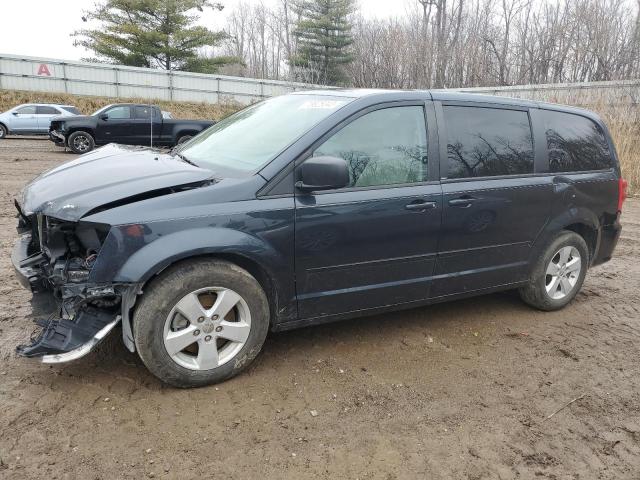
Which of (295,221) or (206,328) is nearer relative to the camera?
(206,328)

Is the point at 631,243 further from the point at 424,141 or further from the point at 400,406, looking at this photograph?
the point at 400,406

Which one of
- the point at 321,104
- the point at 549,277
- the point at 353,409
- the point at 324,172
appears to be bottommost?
the point at 353,409

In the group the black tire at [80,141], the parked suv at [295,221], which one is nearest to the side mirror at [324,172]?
the parked suv at [295,221]

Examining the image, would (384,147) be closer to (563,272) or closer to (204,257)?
(204,257)

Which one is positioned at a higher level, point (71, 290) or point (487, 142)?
point (487, 142)

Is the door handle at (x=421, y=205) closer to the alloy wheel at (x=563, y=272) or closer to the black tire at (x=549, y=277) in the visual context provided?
the black tire at (x=549, y=277)

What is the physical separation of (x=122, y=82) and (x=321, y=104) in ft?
87.6

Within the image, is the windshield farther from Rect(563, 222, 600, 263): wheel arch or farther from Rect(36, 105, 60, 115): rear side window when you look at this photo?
Rect(36, 105, 60, 115): rear side window

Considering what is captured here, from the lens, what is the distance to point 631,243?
7.29 m

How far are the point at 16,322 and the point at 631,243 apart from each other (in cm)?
764

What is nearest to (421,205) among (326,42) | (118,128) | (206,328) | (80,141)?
(206,328)

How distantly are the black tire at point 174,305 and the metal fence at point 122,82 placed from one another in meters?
26.5

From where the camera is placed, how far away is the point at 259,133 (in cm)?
364

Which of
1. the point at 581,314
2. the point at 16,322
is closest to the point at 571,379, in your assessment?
the point at 581,314
